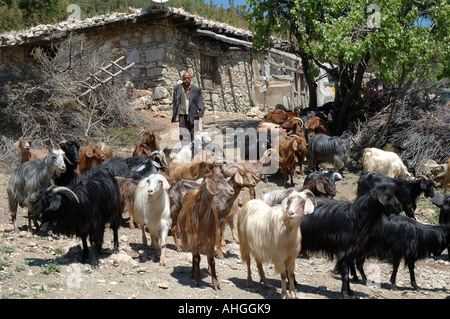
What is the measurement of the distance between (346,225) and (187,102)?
6.18m

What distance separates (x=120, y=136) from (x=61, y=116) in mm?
1637

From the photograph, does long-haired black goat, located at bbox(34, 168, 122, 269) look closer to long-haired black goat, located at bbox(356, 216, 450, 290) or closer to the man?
long-haired black goat, located at bbox(356, 216, 450, 290)

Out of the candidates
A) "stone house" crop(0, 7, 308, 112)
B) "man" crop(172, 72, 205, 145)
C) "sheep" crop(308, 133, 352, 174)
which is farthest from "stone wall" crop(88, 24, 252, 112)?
"sheep" crop(308, 133, 352, 174)

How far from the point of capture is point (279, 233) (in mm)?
5461

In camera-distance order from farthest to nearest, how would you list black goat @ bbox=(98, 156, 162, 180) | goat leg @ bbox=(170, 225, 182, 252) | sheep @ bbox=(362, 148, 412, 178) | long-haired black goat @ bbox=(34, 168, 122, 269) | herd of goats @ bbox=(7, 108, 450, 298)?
sheep @ bbox=(362, 148, 412, 178), black goat @ bbox=(98, 156, 162, 180), goat leg @ bbox=(170, 225, 182, 252), long-haired black goat @ bbox=(34, 168, 122, 269), herd of goats @ bbox=(7, 108, 450, 298)

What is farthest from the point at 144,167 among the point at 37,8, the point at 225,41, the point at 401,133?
the point at 37,8

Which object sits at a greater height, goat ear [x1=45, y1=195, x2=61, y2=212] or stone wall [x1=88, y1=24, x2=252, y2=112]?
stone wall [x1=88, y1=24, x2=252, y2=112]

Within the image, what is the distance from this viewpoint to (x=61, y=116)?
13625 mm

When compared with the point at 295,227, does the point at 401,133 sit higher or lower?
higher

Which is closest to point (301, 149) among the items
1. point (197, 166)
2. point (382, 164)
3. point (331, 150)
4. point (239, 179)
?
point (331, 150)

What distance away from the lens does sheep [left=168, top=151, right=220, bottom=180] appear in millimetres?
8633

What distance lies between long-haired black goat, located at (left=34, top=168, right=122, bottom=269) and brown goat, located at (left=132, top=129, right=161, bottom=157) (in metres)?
3.28

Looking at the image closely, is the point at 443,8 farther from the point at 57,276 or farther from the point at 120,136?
the point at 57,276

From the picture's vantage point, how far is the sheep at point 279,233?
5273 mm
